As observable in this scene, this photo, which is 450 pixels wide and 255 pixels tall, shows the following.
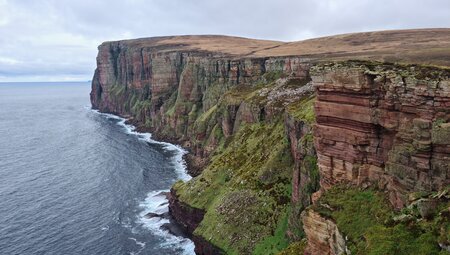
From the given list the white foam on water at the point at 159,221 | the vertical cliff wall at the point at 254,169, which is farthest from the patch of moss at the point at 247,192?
the white foam on water at the point at 159,221

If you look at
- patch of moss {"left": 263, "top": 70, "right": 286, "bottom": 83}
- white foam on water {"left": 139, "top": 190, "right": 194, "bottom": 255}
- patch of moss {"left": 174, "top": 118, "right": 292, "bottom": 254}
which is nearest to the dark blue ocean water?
white foam on water {"left": 139, "top": 190, "right": 194, "bottom": 255}

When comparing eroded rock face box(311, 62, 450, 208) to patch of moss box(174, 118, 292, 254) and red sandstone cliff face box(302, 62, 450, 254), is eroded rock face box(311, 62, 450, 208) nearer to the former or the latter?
red sandstone cliff face box(302, 62, 450, 254)

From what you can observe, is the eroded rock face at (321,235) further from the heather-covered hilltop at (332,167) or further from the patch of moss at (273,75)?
the patch of moss at (273,75)

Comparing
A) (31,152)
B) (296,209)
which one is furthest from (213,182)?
(31,152)

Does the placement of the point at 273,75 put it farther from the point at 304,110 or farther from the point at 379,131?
the point at 379,131

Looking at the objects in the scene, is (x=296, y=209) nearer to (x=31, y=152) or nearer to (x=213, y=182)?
(x=213, y=182)
